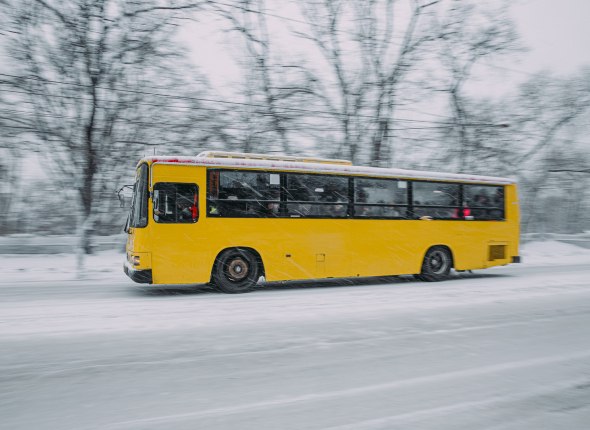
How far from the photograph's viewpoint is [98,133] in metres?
14.9

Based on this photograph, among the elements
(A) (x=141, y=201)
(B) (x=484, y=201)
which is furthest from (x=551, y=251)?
(A) (x=141, y=201)

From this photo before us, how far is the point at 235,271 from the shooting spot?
9.63 m

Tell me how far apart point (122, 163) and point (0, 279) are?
17.0 ft

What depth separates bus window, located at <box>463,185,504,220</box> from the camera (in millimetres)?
12547

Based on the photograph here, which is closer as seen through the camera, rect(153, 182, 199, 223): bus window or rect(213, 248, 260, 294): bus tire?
rect(153, 182, 199, 223): bus window

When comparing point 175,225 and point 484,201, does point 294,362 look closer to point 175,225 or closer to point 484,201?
point 175,225

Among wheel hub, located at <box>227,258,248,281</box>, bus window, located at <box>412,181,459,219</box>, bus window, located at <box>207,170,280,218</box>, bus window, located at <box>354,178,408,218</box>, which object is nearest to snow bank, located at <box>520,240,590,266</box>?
bus window, located at <box>412,181,459,219</box>

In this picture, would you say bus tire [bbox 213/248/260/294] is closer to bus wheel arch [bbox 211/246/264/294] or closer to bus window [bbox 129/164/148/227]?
bus wheel arch [bbox 211/246/264/294]

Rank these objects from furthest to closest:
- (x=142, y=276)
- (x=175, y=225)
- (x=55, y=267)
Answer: (x=55, y=267) < (x=175, y=225) < (x=142, y=276)

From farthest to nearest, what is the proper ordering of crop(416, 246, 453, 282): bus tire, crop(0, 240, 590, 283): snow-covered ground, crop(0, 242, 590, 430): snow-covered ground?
crop(0, 240, 590, 283): snow-covered ground < crop(416, 246, 453, 282): bus tire < crop(0, 242, 590, 430): snow-covered ground

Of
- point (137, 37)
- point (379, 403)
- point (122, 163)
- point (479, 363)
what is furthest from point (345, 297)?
point (137, 37)

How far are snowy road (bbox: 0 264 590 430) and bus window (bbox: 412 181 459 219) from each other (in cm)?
363

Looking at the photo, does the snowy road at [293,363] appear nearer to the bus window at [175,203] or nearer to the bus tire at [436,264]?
the bus window at [175,203]

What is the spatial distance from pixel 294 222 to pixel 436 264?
4264mm
